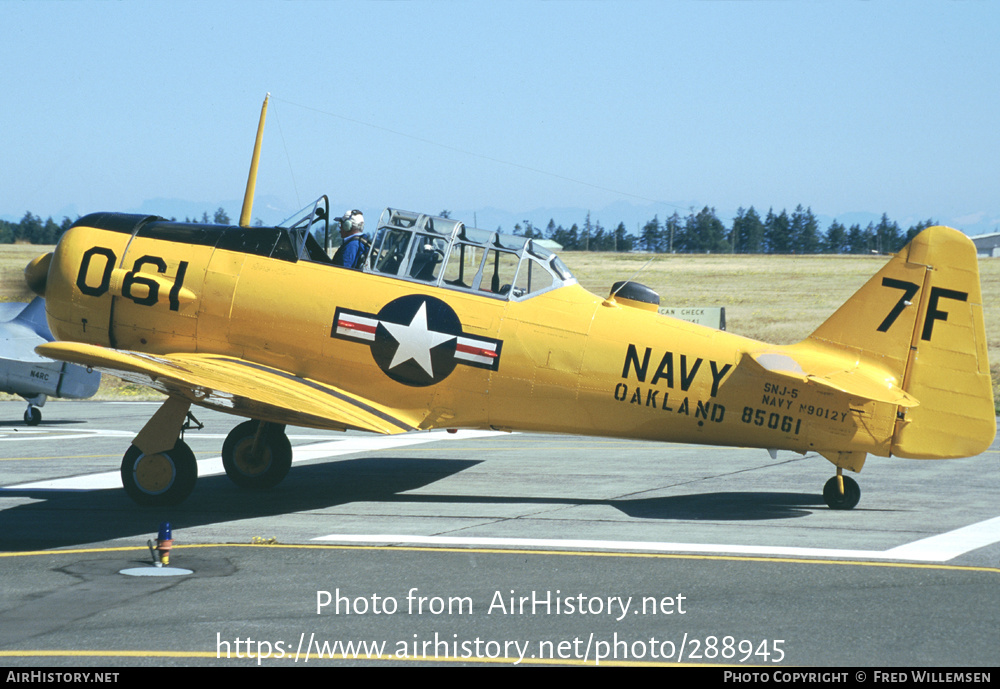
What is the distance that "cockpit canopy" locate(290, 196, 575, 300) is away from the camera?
10.2m

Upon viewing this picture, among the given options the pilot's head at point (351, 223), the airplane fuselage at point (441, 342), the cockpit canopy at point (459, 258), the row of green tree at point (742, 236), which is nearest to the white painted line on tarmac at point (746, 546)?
the airplane fuselage at point (441, 342)

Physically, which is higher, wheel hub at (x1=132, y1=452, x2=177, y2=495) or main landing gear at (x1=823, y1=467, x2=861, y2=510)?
main landing gear at (x1=823, y1=467, x2=861, y2=510)

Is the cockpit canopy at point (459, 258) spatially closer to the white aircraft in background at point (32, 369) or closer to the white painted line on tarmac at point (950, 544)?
the white painted line on tarmac at point (950, 544)

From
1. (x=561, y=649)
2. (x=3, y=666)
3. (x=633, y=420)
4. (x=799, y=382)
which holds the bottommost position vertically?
(x=3, y=666)

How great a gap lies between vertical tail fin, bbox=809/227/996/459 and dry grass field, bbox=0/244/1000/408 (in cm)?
2120

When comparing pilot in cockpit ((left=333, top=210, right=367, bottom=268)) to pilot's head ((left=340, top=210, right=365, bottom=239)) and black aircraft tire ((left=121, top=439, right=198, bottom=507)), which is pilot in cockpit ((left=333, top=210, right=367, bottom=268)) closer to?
pilot's head ((left=340, top=210, right=365, bottom=239))

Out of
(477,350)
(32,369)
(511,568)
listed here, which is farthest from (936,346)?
(32,369)

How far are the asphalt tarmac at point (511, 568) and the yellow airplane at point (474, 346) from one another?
944 millimetres

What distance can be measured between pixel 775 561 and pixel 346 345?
16.3 feet

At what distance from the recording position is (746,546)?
27.3 ft

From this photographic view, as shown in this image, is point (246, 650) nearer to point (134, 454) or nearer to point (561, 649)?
point (561, 649)

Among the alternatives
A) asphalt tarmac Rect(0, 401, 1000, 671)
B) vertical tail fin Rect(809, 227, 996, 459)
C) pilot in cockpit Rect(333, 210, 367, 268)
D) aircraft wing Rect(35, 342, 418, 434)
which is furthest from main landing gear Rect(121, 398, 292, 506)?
vertical tail fin Rect(809, 227, 996, 459)

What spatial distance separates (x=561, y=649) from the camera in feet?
18.7

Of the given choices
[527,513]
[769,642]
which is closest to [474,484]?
[527,513]
